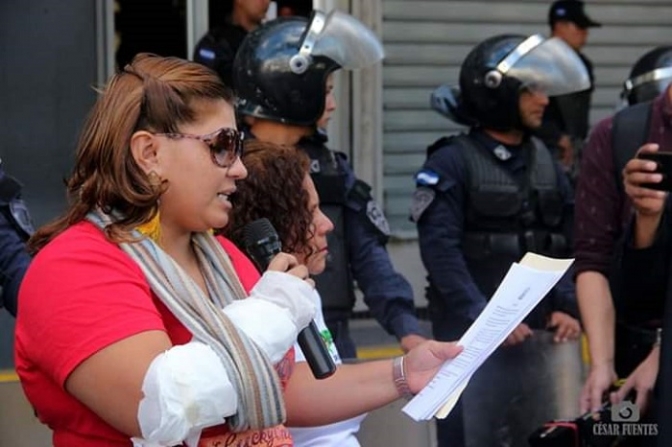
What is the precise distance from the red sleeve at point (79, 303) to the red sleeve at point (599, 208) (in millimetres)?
1978

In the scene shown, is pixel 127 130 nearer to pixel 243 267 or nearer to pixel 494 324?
pixel 243 267

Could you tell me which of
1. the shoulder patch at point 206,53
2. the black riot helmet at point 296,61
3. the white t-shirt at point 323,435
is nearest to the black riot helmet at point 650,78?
the black riot helmet at point 296,61

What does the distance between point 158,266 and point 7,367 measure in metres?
3.20

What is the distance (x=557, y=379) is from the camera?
5273mm

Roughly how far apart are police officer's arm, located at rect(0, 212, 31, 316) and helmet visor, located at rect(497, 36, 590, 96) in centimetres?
231

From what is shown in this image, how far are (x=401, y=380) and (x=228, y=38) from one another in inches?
171

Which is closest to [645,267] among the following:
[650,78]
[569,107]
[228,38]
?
[650,78]

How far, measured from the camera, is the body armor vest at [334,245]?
477 cm

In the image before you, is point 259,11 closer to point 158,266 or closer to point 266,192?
point 266,192

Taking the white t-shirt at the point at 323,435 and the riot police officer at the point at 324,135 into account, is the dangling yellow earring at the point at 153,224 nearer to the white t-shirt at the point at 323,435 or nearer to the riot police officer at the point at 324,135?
the white t-shirt at the point at 323,435

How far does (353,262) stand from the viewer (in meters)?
4.86

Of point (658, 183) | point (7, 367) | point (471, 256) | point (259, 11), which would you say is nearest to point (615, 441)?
point (658, 183)

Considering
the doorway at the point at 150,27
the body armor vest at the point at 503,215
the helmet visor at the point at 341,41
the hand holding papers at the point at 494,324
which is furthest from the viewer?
the doorway at the point at 150,27

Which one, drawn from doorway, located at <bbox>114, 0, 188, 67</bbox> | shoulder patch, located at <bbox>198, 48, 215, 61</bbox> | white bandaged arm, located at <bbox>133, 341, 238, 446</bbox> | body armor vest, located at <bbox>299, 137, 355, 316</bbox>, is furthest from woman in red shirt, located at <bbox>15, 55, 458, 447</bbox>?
doorway, located at <bbox>114, 0, 188, 67</bbox>
